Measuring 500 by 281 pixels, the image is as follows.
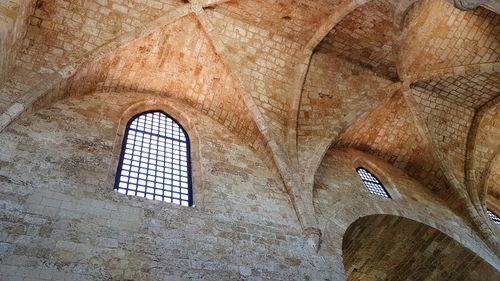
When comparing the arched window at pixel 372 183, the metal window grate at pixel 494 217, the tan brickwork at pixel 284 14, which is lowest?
the metal window grate at pixel 494 217

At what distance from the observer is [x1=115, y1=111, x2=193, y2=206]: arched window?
7078 millimetres

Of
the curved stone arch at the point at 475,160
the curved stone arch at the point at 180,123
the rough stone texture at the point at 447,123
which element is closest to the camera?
the curved stone arch at the point at 180,123

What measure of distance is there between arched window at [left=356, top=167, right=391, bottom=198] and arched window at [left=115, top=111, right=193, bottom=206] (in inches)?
169

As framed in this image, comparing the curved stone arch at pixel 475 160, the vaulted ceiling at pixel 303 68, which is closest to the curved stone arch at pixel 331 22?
the vaulted ceiling at pixel 303 68

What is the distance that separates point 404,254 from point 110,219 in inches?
258

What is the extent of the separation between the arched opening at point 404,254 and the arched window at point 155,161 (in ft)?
11.5

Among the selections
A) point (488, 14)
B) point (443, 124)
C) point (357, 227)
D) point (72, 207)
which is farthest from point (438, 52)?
point (72, 207)

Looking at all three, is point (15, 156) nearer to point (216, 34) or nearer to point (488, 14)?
point (216, 34)

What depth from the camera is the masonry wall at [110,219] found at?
5285 mm

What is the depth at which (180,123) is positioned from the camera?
9.35 m

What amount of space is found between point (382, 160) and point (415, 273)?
2973mm

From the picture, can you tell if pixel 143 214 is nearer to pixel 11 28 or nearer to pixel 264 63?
pixel 11 28

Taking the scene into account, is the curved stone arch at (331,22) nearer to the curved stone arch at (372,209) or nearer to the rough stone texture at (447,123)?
the curved stone arch at (372,209)

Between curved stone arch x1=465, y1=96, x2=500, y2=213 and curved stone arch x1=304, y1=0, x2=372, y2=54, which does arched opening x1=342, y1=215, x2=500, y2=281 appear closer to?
curved stone arch x1=465, y1=96, x2=500, y2=213
